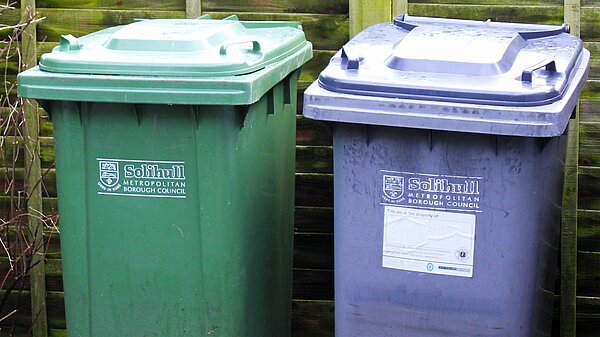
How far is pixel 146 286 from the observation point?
3561 millimetres

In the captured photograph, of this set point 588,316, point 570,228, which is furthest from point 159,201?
point 588,316

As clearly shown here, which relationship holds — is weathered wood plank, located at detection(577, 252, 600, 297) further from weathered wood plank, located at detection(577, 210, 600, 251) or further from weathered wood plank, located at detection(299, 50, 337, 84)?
weathered wood plank, located at detection(299, 50, 337, 84)

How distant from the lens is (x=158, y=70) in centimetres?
336

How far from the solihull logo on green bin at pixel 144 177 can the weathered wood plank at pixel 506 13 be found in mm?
1563

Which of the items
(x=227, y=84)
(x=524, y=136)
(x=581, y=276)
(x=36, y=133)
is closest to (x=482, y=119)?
(x=524, y=136)

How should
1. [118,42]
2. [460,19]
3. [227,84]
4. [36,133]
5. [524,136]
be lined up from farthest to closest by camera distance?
1. [36,133]
2. [460,19]
3. [118,42]
4. [227,84]
5. [524,136]

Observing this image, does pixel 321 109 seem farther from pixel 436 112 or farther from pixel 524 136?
pixel 524 136

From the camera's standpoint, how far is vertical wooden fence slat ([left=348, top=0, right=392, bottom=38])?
4.46 m

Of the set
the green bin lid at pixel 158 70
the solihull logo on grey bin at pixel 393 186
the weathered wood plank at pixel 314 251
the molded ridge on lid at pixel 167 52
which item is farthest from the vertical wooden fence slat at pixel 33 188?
the solihull logo on grey bin at pixel 393 186

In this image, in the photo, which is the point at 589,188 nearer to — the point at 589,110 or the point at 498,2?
the point at 589,110

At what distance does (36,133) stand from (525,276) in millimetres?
2467

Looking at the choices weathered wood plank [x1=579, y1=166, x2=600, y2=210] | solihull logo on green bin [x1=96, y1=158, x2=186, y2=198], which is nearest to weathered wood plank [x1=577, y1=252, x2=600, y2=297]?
weathered wood plank [x1=579, y1=166, x2=600, y2=210]

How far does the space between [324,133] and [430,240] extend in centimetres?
140

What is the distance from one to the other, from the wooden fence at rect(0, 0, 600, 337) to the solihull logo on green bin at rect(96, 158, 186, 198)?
3.93 ft
